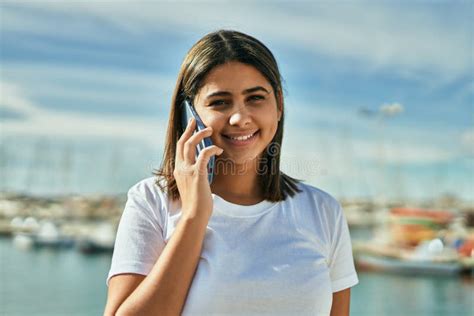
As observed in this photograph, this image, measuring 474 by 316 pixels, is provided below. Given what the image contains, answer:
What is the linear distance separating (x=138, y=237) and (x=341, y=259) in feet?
1.89

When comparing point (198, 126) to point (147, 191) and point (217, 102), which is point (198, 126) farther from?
point (147, 191)

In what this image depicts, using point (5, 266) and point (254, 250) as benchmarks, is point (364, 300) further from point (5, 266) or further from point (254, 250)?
point (254, 250)

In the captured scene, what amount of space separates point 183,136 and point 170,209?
19 cm

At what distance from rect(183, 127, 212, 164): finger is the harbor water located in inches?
925

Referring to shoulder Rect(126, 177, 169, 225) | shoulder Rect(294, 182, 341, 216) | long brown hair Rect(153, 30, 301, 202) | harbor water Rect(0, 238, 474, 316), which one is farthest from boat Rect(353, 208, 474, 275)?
shoulder Rect(126, 177, 169, 225)

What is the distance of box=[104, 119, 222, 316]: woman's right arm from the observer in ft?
4.57

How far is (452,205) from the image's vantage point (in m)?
29.4

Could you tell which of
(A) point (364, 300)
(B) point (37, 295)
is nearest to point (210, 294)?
(A) point (364, 300)

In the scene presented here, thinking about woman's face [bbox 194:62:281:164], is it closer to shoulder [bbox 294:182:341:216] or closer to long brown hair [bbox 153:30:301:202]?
long brown hair [bbox 153:30:301:202]

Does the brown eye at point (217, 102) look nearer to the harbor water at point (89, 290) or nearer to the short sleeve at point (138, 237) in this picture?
the short sleeve at point (138, 237)

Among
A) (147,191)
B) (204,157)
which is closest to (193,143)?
(204,157)

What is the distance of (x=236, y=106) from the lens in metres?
1.55

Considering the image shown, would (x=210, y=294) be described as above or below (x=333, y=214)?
below

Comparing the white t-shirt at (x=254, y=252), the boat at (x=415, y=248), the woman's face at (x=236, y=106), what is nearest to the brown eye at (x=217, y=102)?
the woman's face at (x=236, y=106)
